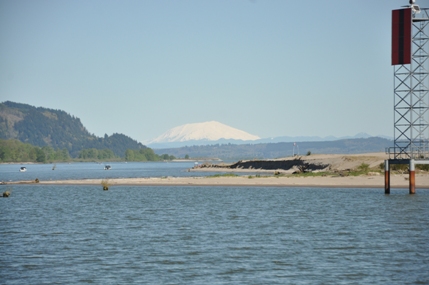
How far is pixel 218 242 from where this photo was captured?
3591 cm

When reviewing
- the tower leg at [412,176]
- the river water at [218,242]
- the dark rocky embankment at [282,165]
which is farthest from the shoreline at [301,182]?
the dark rocky embankment at [282,165]

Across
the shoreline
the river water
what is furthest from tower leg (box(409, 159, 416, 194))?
the shoreline

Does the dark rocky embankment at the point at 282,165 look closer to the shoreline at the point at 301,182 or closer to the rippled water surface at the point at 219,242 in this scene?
the shoreline at the point at 301,182

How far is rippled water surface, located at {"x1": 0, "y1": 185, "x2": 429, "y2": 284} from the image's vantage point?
88.5 feet

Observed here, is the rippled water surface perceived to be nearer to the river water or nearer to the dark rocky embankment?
the river water

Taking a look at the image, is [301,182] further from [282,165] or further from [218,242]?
[282,165]

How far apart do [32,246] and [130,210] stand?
2176 cm

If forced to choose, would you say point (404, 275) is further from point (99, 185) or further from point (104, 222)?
point (99, 185)

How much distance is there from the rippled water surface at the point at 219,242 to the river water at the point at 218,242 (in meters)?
0.05

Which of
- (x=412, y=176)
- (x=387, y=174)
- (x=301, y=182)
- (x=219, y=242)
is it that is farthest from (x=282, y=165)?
(x=219, y=242)

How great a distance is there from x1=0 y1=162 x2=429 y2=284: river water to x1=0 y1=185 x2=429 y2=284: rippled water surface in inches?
2.1

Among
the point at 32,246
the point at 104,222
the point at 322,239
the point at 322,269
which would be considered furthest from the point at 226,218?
the point at 322,269

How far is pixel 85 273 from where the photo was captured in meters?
27.4

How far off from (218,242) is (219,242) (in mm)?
54
